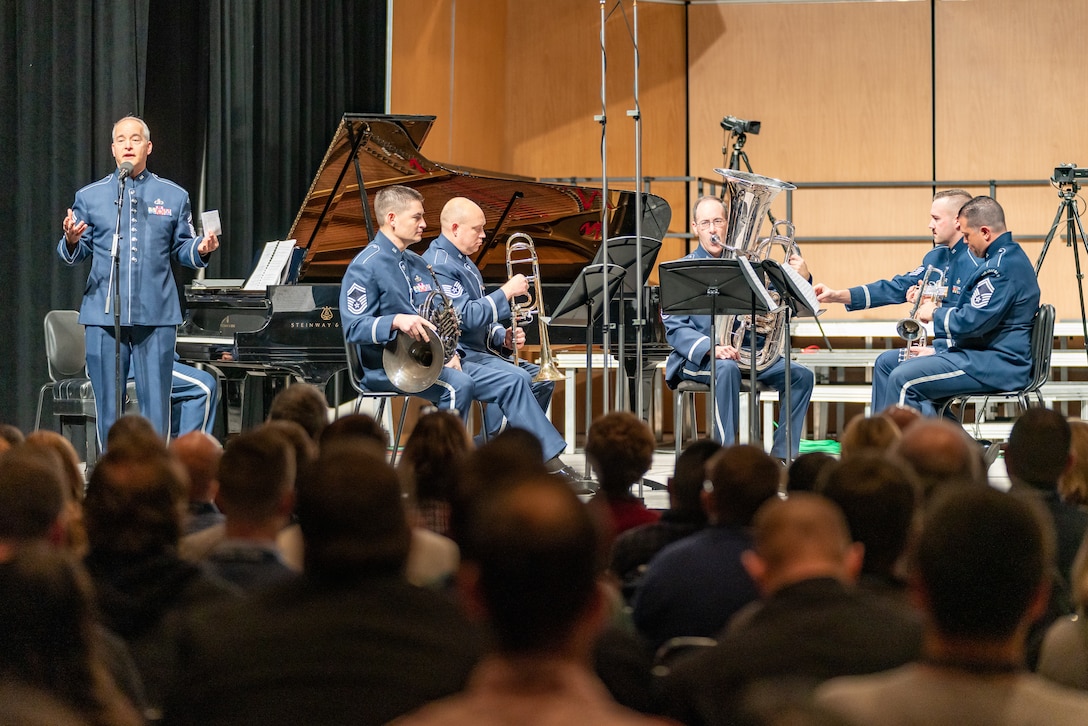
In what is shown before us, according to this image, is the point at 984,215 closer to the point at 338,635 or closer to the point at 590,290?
the point at 590,290

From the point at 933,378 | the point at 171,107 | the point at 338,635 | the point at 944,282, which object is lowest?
the point at 338,635

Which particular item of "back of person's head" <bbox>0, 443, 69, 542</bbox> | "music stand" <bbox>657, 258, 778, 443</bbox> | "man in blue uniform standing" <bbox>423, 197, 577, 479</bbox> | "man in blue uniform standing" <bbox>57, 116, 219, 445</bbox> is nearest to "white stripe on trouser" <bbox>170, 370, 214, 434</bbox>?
"man in blue uniform standing" <bbox>57, 116, 219, 445</bbox>

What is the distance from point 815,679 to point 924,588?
14.5 inches

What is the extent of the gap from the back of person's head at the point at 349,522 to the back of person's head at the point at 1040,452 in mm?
1783

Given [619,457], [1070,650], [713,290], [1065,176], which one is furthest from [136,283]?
[1065,176]

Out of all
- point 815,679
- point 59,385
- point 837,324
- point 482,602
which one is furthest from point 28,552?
point 837,324

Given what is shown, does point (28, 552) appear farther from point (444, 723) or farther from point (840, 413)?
point (840, 413)

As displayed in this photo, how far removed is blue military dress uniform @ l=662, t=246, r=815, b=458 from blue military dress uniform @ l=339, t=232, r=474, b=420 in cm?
121

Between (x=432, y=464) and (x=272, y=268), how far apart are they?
417 cm

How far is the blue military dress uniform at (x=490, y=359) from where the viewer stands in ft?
18.9

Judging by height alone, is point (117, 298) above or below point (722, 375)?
above

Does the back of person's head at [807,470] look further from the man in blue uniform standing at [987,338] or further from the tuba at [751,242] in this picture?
the man in blue uniform standing at [987,338]

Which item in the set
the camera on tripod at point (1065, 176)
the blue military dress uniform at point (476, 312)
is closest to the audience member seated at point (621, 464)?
the blue military dress uniform at point (476, 312)

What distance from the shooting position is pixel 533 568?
47.4 inches
